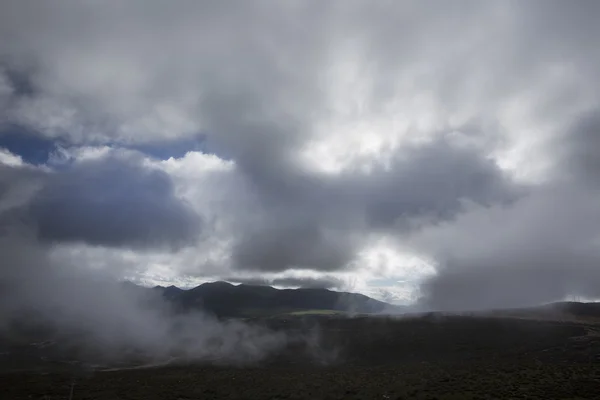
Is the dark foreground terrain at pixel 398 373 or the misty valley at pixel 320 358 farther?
the misty valley at pixel 320 358

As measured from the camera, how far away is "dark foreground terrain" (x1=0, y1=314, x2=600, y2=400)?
155 feet

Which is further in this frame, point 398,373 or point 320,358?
point 320,358

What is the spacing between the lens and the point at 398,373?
6056cm

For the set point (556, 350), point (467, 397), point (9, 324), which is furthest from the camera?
point (9, 324)

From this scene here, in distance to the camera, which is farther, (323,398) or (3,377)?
(3,377)

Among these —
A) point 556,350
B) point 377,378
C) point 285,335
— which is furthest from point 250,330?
point 556,350

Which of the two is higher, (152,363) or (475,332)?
(475,332)

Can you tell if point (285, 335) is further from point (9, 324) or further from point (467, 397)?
point (9, 324)

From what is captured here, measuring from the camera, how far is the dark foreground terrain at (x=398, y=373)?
155ft

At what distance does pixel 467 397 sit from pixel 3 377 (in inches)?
2891

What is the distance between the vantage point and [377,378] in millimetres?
58156

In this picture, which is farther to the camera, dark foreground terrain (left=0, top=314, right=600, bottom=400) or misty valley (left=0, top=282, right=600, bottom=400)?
misty valley (left=0, top=282, right=600, bottom=400)

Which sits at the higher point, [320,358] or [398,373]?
[398,373]

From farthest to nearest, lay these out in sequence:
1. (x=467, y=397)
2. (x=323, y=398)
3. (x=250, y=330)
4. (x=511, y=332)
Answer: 1. (x=250, y=330)
2. (x=511, y=332)
3. (x=323, y=398)
4. (x=467, y=397)
